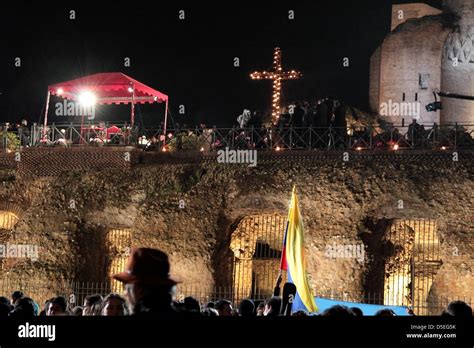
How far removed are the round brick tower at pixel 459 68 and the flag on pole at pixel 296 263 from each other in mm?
17928

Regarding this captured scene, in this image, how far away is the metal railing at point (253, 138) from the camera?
21.4 metres

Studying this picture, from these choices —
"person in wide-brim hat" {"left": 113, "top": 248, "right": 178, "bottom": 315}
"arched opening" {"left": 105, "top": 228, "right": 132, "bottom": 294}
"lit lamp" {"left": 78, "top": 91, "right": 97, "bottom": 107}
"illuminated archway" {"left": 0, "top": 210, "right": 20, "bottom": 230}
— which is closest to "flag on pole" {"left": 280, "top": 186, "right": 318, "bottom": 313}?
"arched opening" {"left": 105, "top": 228, "right": 132, "bottom": 294}

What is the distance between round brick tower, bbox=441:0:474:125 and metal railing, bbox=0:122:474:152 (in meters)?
8.79

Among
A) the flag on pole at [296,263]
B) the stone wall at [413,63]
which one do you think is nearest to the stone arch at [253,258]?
the flag on pole at [296,263]

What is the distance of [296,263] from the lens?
564 inches

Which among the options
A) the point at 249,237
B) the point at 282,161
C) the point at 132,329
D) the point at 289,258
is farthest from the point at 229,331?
the point at 249,237

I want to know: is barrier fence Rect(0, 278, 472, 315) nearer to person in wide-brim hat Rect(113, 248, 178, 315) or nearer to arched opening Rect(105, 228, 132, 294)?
arched opening Rect(105, 228, 132, 294)

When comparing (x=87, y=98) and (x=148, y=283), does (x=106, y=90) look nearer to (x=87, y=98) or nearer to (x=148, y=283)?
(x=87, y=98)

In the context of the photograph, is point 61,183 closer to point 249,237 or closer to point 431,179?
point 249,237

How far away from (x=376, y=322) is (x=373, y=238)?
1556cm

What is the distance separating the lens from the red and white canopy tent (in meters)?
24.7

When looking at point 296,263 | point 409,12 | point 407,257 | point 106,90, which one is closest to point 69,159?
point 106,90

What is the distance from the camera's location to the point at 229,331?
452 cm

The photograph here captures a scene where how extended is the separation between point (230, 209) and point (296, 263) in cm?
681
